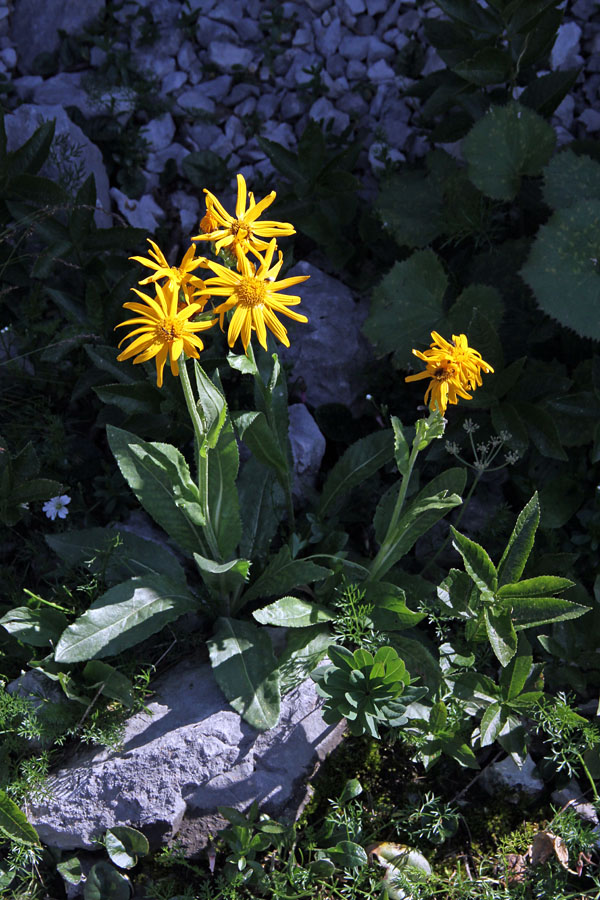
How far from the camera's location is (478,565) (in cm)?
258

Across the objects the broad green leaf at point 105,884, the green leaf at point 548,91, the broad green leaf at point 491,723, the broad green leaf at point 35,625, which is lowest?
the broad green leaf at point 105,884

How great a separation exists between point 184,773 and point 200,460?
1062mm

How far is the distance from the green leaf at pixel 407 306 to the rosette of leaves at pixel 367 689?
133 cm

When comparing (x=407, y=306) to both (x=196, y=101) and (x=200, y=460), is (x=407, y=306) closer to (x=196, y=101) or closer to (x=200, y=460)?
(x=200, y=460)

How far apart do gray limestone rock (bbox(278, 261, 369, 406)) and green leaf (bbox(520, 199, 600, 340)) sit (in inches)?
33.4

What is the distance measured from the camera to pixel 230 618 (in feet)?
9.58

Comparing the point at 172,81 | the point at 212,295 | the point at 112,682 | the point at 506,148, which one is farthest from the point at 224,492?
the point at 172,81

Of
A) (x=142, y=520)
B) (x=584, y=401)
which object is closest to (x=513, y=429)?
(x=584, y=401)

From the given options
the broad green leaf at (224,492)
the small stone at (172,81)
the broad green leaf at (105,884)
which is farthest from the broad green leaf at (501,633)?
the small stone at (172,81)

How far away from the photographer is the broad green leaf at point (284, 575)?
2.63 meters

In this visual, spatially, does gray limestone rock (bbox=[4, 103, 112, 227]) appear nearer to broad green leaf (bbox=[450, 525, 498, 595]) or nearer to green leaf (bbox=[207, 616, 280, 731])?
green leaf (bbox=[207, 616, 280, 731])

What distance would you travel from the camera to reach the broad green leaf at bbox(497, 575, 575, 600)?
100 inches

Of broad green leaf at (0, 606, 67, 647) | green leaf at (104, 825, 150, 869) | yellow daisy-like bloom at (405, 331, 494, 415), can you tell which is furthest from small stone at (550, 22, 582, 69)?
green leaf at (104, 825, 150, 869)

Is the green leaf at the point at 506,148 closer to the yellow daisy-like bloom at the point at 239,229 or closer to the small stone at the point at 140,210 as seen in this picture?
the yellow daisy-like bloom at the point at 239,229
